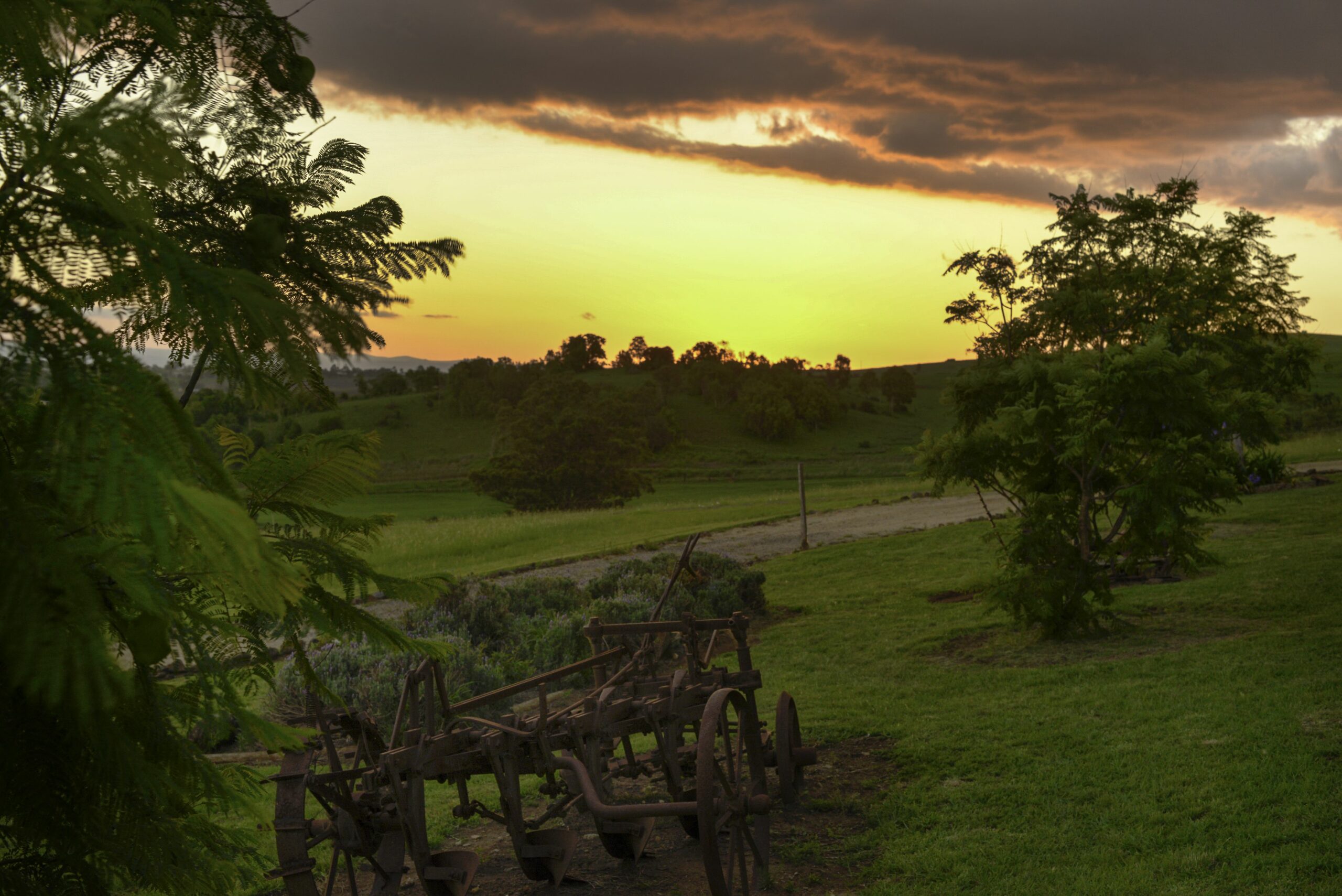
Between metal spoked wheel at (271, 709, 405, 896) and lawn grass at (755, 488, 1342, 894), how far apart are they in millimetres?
2842

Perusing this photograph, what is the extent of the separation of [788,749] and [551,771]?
217 cm

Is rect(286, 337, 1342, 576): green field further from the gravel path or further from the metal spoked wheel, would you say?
the metal spoked wheel

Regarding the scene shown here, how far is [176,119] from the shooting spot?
4.79 ft

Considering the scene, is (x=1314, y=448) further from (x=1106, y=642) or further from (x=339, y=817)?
(x=339, y=817)

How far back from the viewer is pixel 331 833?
509cm

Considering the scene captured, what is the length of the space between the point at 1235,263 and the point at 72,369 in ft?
92.9

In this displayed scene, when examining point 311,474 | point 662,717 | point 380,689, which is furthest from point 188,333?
point 380,689

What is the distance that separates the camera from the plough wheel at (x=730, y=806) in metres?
4.92

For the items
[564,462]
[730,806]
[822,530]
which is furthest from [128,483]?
[564,462]

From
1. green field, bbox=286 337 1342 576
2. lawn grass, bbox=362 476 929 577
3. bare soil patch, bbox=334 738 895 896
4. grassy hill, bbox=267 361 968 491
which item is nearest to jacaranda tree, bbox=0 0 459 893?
green field, bbox=286 337 1342 576

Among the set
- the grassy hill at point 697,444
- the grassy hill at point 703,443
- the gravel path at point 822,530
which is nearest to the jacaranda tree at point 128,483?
the gravel path at point 822,530

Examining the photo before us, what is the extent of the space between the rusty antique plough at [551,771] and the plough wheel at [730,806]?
0.01m

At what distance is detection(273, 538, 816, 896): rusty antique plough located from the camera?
16.2ft

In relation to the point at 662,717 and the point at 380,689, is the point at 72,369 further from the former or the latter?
the point at 380,689
